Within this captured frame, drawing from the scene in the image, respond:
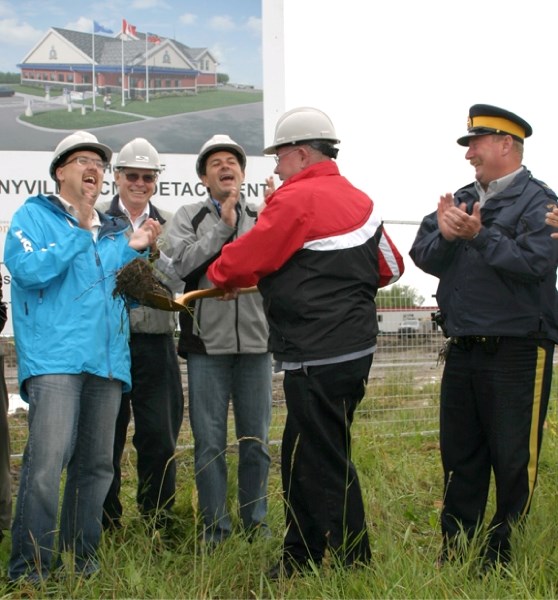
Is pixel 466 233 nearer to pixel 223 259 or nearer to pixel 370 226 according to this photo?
pixel 370 226

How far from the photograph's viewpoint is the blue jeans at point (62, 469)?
4465mm

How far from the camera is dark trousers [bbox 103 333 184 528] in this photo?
18.1 feet

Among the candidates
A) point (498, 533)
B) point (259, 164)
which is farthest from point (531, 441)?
point (259, 164)

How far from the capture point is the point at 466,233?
4656 millimetres

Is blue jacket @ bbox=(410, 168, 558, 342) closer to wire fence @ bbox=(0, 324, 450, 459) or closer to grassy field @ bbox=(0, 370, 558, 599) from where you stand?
grassy field @ bbox=(0, 370, 558, 599)

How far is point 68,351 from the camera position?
4523 millimetres

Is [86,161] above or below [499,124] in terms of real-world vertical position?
below

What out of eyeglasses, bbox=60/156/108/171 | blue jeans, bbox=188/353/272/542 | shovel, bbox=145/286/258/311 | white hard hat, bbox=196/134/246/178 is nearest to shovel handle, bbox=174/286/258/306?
shovel, bbox=145/286/258/311

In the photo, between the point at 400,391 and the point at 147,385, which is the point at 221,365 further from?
the point at 400,391

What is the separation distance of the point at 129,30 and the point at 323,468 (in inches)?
187

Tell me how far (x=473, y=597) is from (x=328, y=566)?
686 mm

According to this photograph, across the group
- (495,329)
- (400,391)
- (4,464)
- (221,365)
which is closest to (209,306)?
(221,365)

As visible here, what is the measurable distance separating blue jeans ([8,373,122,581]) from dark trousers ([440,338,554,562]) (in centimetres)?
179

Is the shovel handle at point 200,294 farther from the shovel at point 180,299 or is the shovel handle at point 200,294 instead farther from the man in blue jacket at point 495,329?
the man in blue jacket at point 495,329
